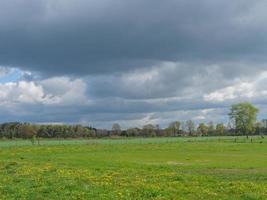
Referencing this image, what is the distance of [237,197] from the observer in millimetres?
17578

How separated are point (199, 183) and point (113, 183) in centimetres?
419

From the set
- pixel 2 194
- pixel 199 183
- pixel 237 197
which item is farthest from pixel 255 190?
pixel 2 194

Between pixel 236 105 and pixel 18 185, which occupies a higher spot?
pixel 236 105

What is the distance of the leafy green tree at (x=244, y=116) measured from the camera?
180 meters

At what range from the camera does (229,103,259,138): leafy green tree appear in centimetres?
17962

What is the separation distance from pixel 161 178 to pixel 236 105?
538 feet

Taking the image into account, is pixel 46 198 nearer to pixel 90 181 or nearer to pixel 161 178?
pixel 90 181

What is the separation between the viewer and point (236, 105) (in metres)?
184

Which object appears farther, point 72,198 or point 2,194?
point 2,194

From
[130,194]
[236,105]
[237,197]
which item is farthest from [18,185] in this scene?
[236,105]

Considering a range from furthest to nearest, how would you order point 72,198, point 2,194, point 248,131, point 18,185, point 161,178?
point 248,131
point 161,178
point 18,185
point 2,194
point 72,198

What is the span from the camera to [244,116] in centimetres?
18075

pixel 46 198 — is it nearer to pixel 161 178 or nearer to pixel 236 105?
pixel 161 178

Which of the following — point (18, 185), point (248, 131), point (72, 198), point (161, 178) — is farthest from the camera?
point (248, 131)
